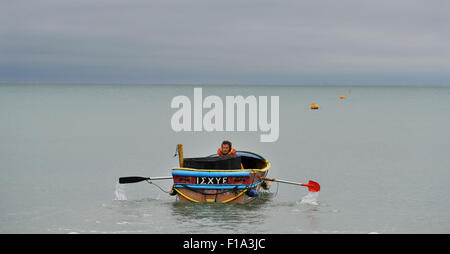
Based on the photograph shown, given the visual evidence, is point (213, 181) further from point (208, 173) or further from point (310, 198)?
point (310, 198)

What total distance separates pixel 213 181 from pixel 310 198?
15.5 feet

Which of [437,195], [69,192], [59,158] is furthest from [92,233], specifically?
[59,158]

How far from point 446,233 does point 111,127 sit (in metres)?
43.2

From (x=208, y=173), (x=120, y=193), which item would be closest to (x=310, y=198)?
(x=208, y=173)

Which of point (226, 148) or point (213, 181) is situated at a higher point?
point (226, 148)

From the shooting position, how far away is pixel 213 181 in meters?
20.4

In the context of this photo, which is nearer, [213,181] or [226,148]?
[213,181]

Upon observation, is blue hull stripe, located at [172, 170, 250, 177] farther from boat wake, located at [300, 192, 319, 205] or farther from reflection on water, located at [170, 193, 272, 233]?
boat wake, located at [300, 192, 319, 205]

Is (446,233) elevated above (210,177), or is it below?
below

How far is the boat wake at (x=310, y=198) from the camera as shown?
73.9 ft

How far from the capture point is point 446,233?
727 inches

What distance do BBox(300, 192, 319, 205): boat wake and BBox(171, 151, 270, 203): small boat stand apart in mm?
2490
